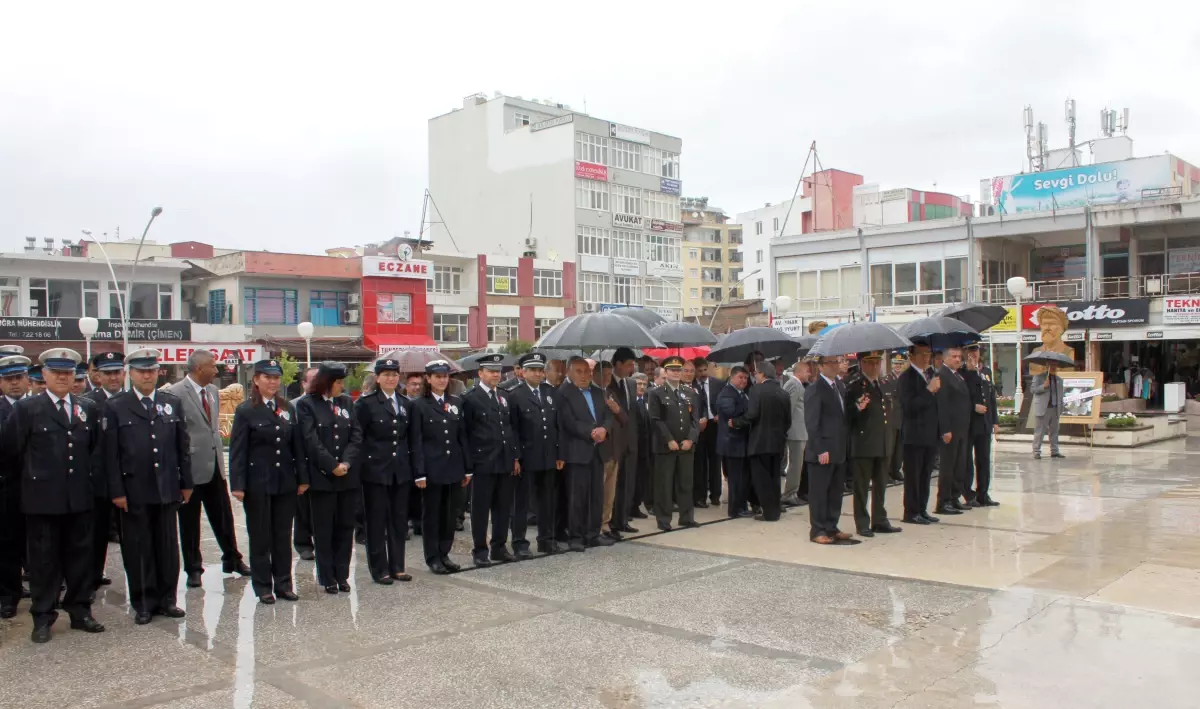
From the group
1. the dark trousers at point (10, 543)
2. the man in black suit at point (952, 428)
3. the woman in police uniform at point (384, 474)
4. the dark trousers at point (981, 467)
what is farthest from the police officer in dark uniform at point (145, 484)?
the dark trousers at point (981, 467)

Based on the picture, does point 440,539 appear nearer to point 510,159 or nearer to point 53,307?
point 53,307

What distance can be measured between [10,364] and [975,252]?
34.6 meters

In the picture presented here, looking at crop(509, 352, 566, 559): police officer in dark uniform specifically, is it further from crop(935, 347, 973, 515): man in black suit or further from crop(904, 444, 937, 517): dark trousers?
crop(935, 347, 973, 515): man in black suit

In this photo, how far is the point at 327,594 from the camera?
25.4 ft

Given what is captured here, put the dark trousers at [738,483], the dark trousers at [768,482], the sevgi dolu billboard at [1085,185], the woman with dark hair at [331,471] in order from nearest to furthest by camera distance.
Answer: the woman with dark hair at [331,471]
the dark trousers at [768,482]
the dark trousers at [738,483]
the sevgi dolu billboard at [1085,185]

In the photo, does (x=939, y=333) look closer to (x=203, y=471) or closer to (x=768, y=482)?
(x=768, y=482)

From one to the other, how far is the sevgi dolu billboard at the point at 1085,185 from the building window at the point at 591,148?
29.0 metres

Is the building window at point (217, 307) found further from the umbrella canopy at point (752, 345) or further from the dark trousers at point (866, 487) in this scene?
the dark trousers at point (866, 487)

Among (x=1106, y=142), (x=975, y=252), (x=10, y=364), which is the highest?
(x=1106, y=142)

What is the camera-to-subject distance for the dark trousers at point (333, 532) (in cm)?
776

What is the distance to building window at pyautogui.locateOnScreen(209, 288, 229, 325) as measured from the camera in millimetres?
48031

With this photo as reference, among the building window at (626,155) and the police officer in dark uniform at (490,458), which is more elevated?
the building window at (626,155)

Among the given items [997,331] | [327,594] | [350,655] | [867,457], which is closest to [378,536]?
[327,594]

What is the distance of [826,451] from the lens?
9.44 meters
